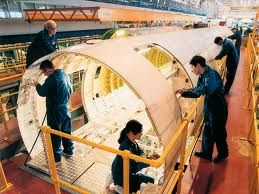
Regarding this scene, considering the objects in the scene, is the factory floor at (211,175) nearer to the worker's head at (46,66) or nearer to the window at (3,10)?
the worker's head at (46,66)

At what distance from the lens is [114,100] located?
7422mm

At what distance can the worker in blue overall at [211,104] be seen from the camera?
3723mm

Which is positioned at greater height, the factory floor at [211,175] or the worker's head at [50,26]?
the worker's head at [50,26]

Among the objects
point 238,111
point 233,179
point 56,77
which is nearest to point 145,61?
point 56,77

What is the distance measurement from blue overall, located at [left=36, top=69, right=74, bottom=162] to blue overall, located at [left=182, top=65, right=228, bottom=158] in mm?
2265

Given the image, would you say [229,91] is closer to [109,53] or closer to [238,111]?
[238,111]

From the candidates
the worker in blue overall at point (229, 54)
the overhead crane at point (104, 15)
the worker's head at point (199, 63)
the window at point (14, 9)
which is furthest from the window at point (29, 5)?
the worker's head at point (199, 63)

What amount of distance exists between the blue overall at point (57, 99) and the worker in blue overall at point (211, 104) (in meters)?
2.15

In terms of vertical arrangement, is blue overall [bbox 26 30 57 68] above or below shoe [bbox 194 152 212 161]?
above

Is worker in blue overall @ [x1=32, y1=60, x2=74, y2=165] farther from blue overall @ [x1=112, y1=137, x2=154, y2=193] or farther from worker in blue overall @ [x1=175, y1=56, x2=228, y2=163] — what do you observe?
worker in blue overall @ [x1=175, y1=56, x2=228, y2=163]

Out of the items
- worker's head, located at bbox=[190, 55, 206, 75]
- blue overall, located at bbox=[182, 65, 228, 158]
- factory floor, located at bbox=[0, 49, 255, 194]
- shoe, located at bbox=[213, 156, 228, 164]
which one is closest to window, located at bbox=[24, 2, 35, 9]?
factory floor, located at bbox=[0, 49, 255, 194]

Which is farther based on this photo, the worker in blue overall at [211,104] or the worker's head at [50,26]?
the worker's head at [50,26]

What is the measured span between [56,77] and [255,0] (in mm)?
31648

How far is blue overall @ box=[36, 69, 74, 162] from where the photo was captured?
4.06 meters
